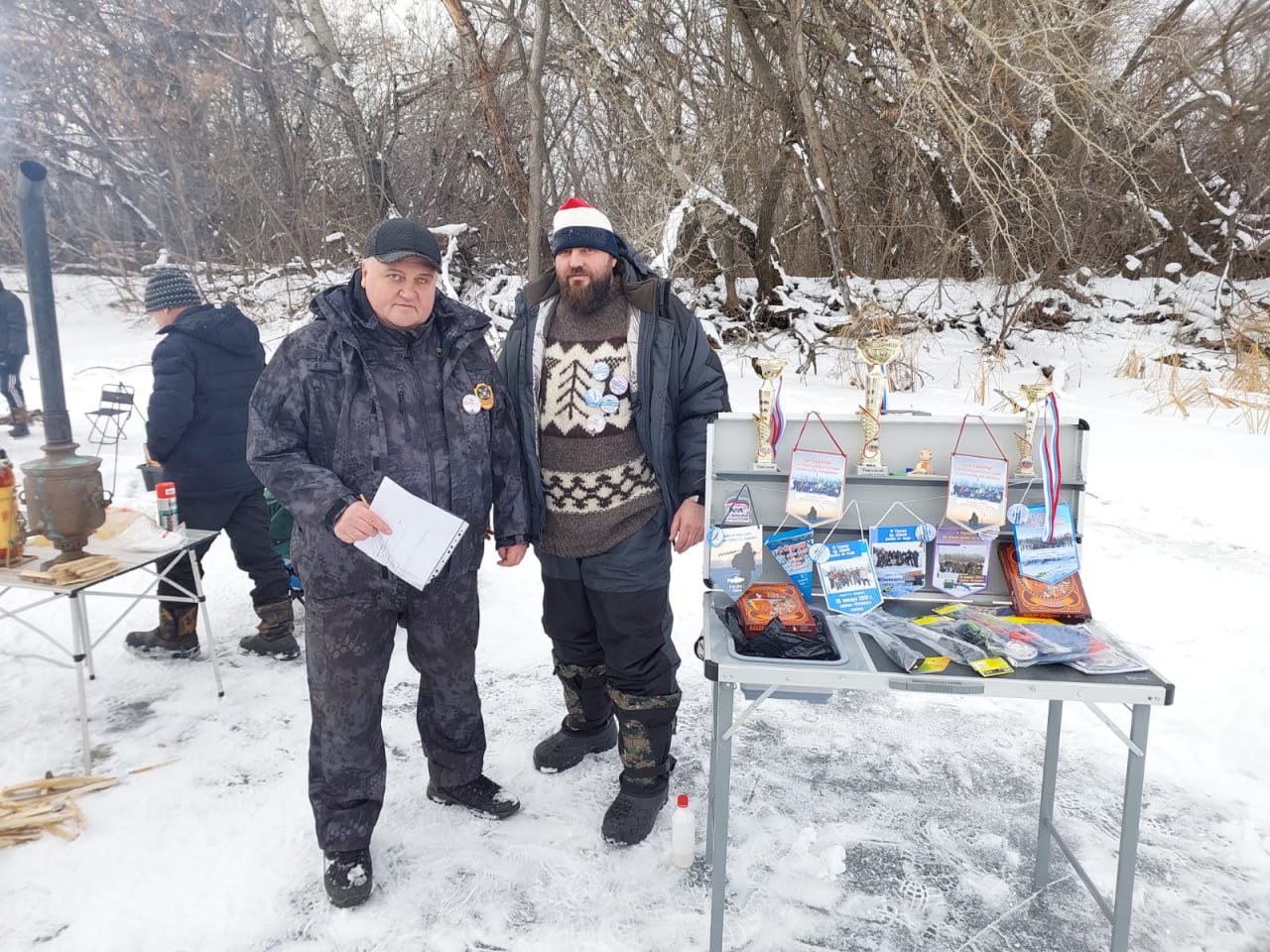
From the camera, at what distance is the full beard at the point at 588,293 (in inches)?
96.9

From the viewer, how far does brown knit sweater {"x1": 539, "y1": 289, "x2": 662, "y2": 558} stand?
2467 millimetres

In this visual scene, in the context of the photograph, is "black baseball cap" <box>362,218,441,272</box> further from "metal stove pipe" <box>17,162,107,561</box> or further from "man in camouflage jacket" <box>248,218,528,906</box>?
"metal stove pipe" <box>17,162,107,561</box>

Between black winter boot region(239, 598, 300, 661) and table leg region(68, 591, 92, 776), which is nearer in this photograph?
table leg region(68, 591, 92, 776)

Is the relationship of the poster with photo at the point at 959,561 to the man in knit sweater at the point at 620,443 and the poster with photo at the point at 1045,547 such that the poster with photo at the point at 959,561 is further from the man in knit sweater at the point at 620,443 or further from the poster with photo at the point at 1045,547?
the man in knit sweater at the point at 620,443

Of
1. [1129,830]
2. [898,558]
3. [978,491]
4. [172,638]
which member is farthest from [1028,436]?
[172,638]

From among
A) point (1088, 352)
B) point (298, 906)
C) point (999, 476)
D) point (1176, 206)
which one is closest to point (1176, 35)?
point (1176, 206)

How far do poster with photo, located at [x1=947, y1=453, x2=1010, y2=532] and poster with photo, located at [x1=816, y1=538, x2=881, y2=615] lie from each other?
0.28 m

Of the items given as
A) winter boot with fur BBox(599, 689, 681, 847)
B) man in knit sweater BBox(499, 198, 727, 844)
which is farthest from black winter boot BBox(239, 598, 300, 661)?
winter boot with fur BBox(599, 689, 681, 847)

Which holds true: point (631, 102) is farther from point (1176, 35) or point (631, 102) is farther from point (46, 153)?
point (46, 153)

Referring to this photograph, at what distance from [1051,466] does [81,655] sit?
3405mm

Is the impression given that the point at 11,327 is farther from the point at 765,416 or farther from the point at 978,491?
the point at 978,491

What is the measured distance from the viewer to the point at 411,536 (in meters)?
2.16

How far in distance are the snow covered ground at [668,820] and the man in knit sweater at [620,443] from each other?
365 mm

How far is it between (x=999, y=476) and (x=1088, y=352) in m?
9.85
